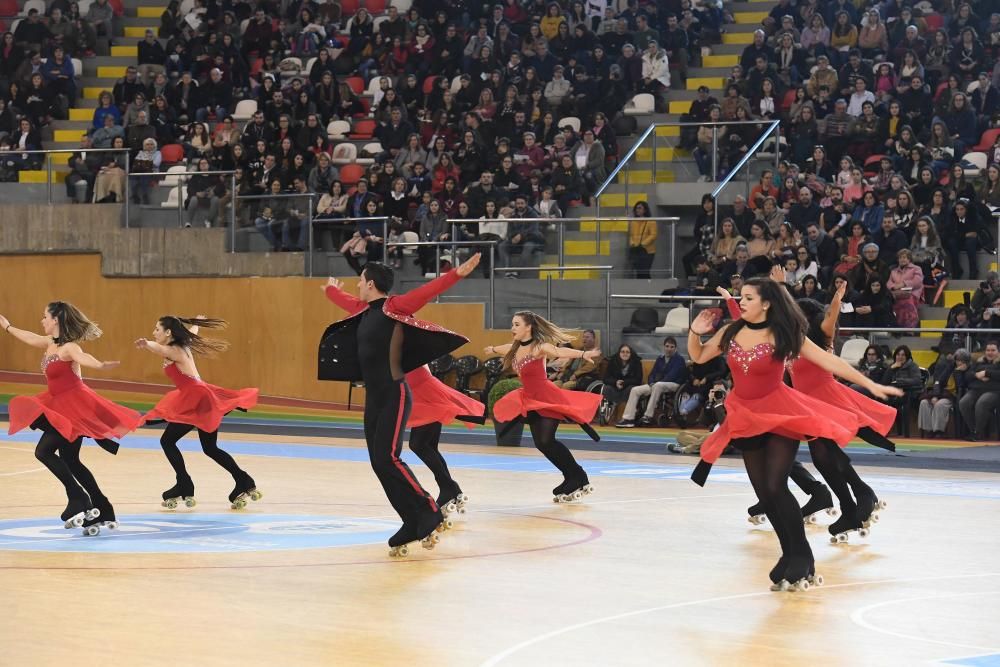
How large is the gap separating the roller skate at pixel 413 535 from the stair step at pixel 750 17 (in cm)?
1909

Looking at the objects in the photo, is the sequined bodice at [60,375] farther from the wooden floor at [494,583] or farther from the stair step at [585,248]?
the stair step at [585,248]

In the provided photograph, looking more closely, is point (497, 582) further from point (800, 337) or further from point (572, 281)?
point (572, 281)

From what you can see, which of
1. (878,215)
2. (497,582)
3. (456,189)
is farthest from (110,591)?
(456,189)

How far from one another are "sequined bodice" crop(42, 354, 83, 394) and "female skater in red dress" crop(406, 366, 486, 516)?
2.58 metres

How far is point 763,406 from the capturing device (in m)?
9.28

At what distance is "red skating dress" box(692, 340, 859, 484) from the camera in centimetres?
920

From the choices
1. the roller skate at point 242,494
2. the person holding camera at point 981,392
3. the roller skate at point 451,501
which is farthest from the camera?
the person holding camera at point 981,392

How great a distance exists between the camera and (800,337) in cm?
924

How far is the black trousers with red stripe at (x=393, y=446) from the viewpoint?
10250mm

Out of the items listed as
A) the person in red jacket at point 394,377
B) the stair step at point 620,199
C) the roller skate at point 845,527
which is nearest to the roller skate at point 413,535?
the person in red jacket at point 394,377

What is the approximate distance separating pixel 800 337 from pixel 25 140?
70.6 ft

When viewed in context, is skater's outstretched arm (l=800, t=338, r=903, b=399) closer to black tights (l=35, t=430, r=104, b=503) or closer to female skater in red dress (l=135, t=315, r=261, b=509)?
black tights (l=35, t=430, r=104, b=503)

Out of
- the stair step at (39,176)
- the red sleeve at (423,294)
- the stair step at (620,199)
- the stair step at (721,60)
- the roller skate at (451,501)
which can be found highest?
the stair step at (721,60)

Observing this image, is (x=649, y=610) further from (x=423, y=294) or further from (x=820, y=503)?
(x=820, y=503)
